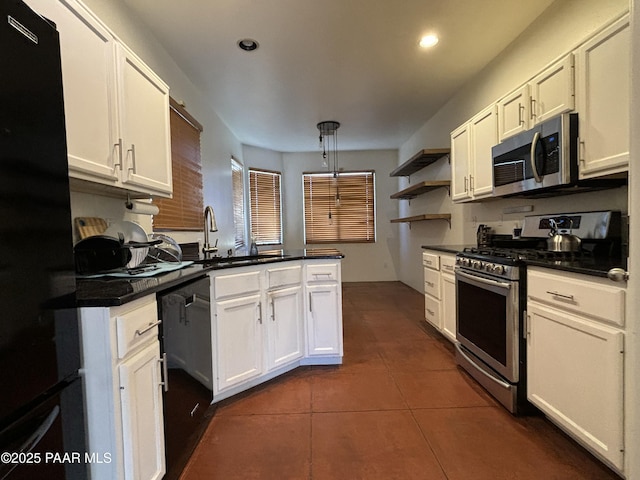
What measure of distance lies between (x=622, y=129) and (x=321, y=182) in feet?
17.2

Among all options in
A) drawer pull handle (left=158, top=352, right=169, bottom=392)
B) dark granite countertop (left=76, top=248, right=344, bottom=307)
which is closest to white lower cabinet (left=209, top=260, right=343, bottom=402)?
dark granite countertop (left=76, top=248, right=344, bottom=307)

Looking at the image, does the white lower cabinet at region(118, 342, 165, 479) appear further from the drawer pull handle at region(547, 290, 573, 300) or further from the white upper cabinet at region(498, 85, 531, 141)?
the white upper cabinet at region(498, 85, 531, 141)

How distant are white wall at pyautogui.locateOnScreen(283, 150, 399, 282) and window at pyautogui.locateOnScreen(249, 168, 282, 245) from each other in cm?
21

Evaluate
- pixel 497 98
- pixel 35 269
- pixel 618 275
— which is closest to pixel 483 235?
pixel 497 98

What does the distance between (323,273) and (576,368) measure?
65.2 inches

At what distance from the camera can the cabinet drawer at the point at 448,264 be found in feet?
9.19

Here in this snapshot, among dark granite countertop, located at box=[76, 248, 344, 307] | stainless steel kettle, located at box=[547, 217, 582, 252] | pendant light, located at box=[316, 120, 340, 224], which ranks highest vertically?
pendant light, located at box=[316, 120, 340, 224]

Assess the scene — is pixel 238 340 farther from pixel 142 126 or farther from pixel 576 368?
pixel 576 368

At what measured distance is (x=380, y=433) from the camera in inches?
70.8

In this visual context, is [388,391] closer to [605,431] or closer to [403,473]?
[403,473]

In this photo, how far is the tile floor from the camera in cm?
152

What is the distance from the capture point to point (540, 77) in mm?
2119

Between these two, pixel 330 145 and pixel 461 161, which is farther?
pixel 330 145

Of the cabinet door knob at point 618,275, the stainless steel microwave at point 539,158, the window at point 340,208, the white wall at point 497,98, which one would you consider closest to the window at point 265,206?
the window at point 340,208
